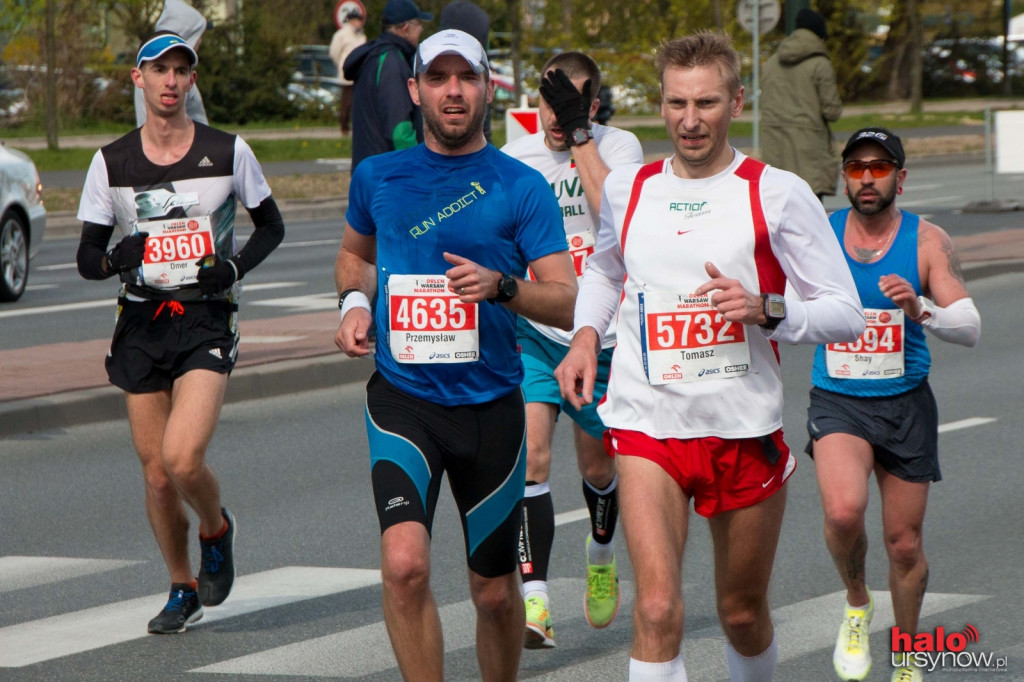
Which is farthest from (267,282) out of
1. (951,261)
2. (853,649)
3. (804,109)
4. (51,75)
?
(51,75)

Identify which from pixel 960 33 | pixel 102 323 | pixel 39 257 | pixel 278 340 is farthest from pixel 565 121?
pixel 960 33

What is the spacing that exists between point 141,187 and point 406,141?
2.89 meters

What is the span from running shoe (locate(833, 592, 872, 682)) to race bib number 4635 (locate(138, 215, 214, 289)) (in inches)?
103

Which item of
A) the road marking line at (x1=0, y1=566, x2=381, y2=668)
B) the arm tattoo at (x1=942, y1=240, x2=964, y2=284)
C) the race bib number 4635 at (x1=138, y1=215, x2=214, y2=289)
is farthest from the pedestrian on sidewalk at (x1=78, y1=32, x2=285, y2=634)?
the arm tattoo at (x1=942, y1=240, x2=964, y2=284)

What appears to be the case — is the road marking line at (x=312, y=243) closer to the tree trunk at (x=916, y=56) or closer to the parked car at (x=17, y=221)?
the parked car at (x=17, y=221)

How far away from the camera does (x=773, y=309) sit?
4105 mm

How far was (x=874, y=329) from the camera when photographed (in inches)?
215

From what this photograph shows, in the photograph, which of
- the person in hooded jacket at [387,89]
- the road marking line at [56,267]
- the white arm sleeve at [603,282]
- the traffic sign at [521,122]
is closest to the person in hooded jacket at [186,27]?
the person in hooded jacket at [387,89]

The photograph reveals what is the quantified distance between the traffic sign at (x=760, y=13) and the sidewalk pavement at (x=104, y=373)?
1271cm

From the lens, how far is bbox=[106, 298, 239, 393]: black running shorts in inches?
231

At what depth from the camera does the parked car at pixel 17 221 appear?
1484 cm

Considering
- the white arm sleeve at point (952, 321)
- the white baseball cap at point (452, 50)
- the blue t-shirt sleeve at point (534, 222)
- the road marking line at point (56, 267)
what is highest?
the white baseball cap at point (452, 50)

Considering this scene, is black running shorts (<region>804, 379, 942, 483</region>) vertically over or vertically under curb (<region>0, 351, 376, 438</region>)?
over

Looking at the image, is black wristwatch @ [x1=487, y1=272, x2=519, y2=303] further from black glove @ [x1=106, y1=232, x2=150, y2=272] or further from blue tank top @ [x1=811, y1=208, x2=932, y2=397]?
black glove @ [x1=106, y1=232, x2=150, y2=272]
